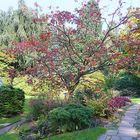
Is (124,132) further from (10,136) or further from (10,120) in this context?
(10,120)

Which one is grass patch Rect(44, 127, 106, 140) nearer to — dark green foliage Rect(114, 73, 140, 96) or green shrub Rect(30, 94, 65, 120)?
green shrub Rect(30, 94, 65, 120)

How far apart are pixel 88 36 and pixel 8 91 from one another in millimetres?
3447

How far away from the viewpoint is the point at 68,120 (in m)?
7.33

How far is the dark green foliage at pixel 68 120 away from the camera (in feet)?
23.9

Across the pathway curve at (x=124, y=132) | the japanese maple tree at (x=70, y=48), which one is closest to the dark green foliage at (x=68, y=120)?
the pathway curve at (x=124, y=132)

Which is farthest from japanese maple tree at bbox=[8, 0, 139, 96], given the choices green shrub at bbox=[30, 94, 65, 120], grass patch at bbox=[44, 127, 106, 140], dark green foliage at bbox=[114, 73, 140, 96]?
dark green foliage at bbox=[114, 73, 140, 96]

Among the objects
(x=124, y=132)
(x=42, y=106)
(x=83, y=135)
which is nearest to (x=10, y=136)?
(x=42, y=106)

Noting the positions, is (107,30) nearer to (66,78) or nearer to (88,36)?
(88,36)

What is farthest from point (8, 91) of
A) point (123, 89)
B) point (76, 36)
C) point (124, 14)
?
point (123, 89)

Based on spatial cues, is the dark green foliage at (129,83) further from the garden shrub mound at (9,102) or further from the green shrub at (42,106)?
the green shrub at (42,106)

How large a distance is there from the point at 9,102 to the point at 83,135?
468 centimetres

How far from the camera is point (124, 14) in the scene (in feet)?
32.1

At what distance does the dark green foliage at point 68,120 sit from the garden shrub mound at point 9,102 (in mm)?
3681

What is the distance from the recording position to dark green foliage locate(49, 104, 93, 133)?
730 centimetres
